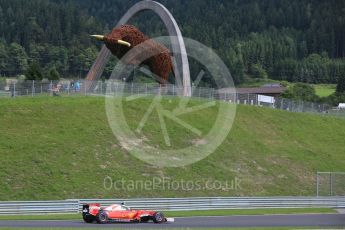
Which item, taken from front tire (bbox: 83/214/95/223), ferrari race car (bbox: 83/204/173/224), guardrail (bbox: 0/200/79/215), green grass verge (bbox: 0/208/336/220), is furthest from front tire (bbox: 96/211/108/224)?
guardrail (bbox: 0/200/79/215)

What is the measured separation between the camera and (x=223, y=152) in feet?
202

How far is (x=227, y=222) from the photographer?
39.6 meters

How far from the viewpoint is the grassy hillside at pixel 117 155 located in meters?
51.2

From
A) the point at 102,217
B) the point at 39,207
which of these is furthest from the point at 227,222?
the point at 39,207

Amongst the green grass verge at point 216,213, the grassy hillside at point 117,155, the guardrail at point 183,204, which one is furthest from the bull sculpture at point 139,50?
the green grass verge at point 216,213

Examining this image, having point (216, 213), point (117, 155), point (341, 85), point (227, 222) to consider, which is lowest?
point (216, 213)

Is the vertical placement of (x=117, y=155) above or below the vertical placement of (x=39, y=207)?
above

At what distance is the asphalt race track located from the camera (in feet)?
121

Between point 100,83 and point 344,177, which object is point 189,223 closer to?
point 344,177

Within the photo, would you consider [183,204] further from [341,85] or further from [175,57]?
[341,85]

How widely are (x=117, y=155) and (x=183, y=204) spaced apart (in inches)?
364

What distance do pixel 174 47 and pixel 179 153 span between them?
21.4m

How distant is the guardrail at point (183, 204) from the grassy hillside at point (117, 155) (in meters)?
4.25

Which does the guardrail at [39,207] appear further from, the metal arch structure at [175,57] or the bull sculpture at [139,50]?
the metal arch structure at [175,57]
